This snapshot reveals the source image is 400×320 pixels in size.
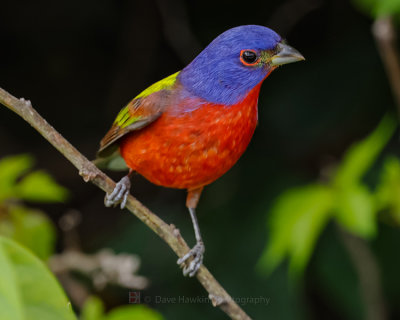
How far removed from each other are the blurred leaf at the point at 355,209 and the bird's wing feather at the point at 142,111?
4.35ft

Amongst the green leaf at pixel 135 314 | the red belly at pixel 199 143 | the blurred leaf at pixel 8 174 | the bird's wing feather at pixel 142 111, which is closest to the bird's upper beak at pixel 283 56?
the red belly at pixel 199 143

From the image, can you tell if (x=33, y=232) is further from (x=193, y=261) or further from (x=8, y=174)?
(x=193, y=261)

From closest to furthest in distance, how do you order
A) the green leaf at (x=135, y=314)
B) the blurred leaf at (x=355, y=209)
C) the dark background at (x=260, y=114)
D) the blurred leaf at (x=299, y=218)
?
the green leaf at (x=135, y=314), the blurred leaf at (x=355, y=209), the blurred leaf at (x=299, y=218), the dark background at (x=260, y=114)

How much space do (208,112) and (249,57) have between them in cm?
25

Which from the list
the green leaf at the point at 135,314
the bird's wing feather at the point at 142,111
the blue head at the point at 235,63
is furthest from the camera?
the green leaf at the point at 135,314

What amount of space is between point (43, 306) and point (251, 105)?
119 centimetres

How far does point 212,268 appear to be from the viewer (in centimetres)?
449

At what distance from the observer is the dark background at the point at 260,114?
15.0ft

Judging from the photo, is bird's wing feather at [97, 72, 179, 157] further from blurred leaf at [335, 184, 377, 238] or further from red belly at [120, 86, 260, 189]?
blurred leaf at [335, 184, 377, 238]

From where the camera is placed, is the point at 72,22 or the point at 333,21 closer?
the point at 333,21

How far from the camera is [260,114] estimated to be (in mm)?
5129

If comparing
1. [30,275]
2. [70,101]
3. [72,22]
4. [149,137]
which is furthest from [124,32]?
[30,275]

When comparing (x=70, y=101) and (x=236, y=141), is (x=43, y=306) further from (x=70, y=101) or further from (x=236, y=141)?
(x=70, y=101)

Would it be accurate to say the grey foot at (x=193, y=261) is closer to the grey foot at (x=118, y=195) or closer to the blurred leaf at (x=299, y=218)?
the grey foot at (x=118, y=195)
